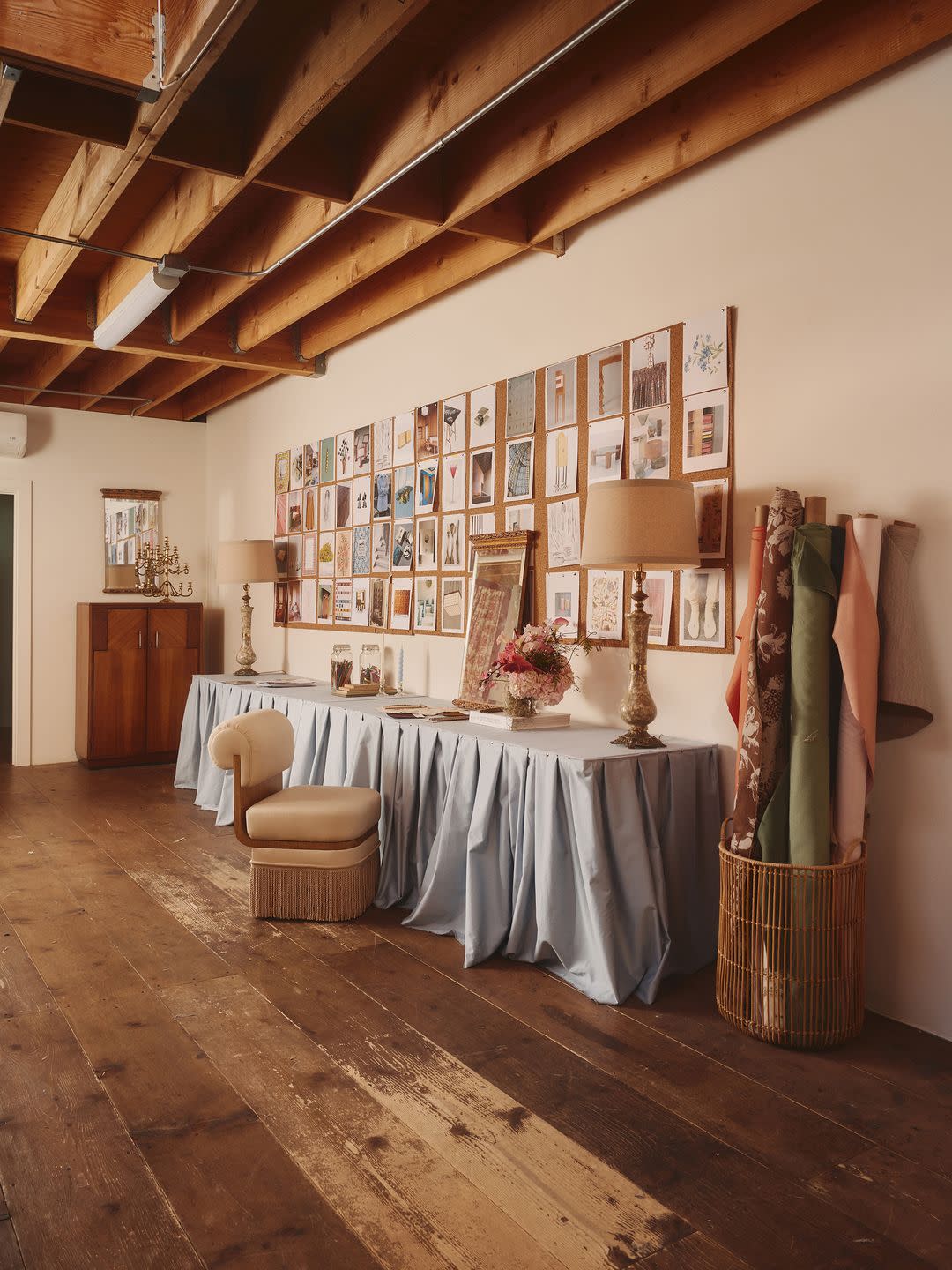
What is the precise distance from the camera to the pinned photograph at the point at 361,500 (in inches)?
224

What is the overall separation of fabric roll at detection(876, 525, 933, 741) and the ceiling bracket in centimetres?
237

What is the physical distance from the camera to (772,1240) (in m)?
1.91

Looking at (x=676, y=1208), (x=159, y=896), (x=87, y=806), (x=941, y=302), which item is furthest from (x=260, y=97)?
(x=87, y=806)

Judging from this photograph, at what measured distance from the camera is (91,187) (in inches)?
142

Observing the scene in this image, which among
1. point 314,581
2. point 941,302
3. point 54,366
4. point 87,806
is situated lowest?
point 87,806

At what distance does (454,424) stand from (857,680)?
2.73 meters

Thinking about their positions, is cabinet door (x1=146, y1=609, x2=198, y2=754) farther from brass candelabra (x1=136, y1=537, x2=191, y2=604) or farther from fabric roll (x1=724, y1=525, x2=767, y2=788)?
fabric roll (x1=724, y1=525, x2=767, y2=788)

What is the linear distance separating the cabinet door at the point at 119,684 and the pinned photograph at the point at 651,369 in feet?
15.7

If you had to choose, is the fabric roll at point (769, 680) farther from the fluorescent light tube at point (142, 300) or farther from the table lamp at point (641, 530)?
the fluorescent light tube at point (142, 300)


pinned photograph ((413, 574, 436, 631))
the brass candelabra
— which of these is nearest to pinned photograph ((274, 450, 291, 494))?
the brass candelabra

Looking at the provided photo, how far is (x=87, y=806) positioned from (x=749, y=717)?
4.47 m

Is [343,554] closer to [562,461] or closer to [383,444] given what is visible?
[383,444]

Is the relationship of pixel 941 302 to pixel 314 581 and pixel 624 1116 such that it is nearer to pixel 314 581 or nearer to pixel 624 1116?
pixel 624 1116

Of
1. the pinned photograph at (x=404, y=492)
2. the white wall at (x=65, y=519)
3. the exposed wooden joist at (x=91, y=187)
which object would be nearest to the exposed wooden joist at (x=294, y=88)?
the exposed wooden joist at (x=91, y=187)
